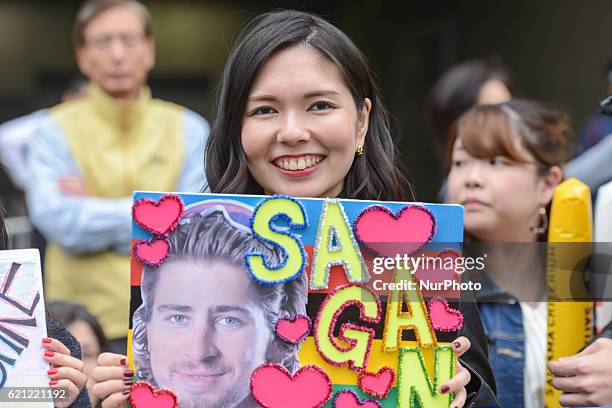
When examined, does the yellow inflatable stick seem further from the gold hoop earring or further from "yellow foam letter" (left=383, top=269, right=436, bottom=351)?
"yellow foam letter" (left=383, top=269, right=436, bottom=351)

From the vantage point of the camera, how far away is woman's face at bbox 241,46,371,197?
245cm

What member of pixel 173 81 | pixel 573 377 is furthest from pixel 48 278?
pixel 173 81

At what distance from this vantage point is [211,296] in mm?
2221

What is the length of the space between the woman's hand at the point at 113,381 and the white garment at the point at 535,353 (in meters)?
1.31

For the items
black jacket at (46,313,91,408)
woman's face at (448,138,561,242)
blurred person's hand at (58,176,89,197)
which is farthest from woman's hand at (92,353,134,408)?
blurred person's hand at (58,176,89,197)

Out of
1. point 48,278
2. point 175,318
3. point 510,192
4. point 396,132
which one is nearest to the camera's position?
point 175,318

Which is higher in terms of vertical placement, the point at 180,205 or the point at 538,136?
the point at 538,136

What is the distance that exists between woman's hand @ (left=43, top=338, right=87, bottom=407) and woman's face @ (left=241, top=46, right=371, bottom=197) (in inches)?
24.2

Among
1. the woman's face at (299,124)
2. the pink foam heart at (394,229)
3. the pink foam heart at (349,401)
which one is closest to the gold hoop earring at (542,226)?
the woman's face at (299,124)

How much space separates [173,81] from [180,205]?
8718 millimetres

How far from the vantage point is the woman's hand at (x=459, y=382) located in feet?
7.38

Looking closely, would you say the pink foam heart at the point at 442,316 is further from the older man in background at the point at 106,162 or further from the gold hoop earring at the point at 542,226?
the older man in background at the point at 106,162

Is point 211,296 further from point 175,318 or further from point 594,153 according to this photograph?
point 594,153

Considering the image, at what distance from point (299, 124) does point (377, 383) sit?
2.05 feet
